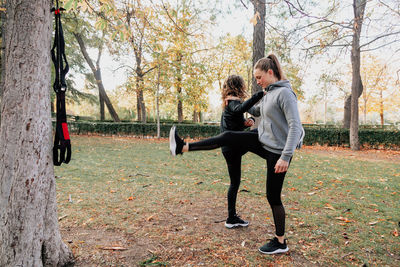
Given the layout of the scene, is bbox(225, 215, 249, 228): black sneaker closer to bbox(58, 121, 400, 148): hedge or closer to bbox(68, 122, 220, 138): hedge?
bbox(58, 121, 400, 148): hedge

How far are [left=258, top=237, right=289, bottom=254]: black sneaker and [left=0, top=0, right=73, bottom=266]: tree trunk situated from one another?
2093 mm

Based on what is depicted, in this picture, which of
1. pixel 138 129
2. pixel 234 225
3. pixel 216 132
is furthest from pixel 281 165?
pixel 138 129

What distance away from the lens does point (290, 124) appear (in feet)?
7.13

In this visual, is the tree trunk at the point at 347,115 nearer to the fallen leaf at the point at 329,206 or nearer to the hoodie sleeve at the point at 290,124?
the fallen leaf at the point at 329,206

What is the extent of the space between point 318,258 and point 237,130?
1.57 meters

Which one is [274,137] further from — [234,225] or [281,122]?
[234,225]

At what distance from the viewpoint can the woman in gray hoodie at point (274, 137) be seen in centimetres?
218

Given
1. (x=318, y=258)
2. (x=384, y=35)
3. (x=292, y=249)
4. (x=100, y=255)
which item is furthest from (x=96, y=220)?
(x=384, y=35)

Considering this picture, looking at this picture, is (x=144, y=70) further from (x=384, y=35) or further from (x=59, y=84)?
(x=59, y=84)

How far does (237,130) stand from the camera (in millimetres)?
2789

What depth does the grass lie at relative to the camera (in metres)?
2.44

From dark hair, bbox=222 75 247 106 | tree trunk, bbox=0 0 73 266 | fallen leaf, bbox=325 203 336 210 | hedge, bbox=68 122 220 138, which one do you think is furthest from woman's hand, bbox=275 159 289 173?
hedge, bbox=68 122 220 138

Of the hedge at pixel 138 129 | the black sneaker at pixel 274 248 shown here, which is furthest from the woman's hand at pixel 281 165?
the hedge at pixel 138 129

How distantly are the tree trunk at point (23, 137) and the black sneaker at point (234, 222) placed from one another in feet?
6.74
